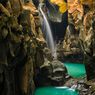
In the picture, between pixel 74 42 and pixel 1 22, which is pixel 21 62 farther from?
pixel 74 42

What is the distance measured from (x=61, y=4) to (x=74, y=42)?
109 feet

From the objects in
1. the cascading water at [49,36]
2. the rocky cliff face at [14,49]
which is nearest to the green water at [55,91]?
the rocky cliff face at [14,49]

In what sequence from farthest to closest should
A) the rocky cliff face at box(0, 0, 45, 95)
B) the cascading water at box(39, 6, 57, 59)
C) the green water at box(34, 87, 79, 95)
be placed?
the cascading water at box(39, 6, 57, 59)
the green water at box(34, 87, 79, 95)
the rocky cliff face at box(0, 0, 45, 95)

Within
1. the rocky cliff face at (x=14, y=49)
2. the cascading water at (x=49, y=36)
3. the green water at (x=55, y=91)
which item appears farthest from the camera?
the cascading water at (x=49, y=36)

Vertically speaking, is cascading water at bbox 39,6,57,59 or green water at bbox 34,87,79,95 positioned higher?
cascading water at bbox 39,6,57,59

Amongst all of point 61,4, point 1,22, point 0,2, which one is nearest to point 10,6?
point 0,2

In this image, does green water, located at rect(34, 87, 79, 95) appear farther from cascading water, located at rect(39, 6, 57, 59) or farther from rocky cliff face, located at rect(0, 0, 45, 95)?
cascading water, located at rect(39, 6, 57, 59)

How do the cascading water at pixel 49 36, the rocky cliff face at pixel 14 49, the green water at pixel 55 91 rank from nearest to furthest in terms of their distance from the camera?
1. the rocky cliff face at pixel 14 49
2. the green water at pixel 55 91
3. the cascading water at pixel 49 36

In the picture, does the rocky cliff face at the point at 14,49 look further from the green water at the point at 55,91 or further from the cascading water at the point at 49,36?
the cascading water at the point at 49,36

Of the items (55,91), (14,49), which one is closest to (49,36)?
(55,91)

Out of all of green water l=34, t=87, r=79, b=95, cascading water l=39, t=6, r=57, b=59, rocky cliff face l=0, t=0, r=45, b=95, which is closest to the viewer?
rocky cliff face l=0, t=0, r=45, b=95

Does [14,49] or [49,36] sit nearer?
[14,49]

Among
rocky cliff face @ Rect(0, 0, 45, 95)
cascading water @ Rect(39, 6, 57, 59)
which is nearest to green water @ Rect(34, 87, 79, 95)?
rocky cliff face @ Rect(0, 0, 45, 95)

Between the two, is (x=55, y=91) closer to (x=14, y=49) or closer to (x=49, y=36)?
(x=14, y=49)
